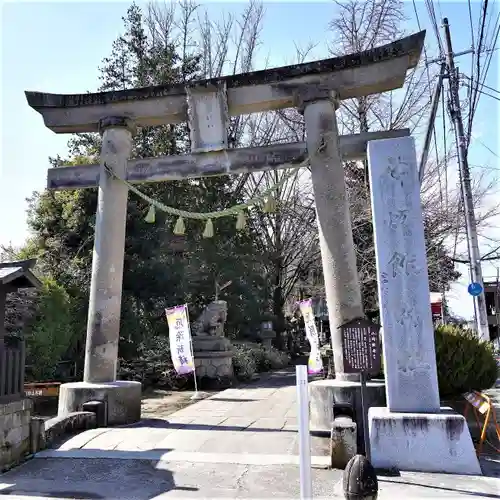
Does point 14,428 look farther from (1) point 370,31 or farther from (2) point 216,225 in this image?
(1) point 370,31

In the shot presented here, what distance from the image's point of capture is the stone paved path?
4.83m

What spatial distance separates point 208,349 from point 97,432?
8025mm

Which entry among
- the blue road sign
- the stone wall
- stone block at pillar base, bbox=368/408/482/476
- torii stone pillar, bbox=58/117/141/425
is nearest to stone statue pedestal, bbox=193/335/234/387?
torii stone pillar, bbox=58/117/141/425

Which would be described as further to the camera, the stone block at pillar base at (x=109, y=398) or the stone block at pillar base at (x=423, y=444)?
the stone block at pillar base at (x=109, y=398)

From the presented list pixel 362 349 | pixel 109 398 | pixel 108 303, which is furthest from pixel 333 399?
pixel 108 303

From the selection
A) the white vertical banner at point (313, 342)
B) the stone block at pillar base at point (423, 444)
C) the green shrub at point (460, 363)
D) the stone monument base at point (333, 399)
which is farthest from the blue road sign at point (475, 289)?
the stone block at pillar base at point (423, 444)

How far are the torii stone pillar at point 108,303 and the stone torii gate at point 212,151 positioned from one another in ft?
0.06

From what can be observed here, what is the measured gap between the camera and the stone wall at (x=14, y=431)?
228 inches

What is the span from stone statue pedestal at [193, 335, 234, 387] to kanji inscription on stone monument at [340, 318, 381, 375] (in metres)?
10.2

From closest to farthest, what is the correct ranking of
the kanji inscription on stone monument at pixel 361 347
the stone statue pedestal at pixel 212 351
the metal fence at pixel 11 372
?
the kanji inscription on stone monument at pixel 361 347 < the metal fence at pixel 11 372 < the stone statue pedestal at pixel 212 351

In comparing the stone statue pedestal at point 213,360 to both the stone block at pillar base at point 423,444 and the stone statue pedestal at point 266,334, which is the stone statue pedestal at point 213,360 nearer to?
the stone statue pedestal at point 266,334

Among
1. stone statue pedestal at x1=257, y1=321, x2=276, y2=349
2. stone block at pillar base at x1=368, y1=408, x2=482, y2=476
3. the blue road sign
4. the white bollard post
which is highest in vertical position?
the blue road sign

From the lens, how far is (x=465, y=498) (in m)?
4.45

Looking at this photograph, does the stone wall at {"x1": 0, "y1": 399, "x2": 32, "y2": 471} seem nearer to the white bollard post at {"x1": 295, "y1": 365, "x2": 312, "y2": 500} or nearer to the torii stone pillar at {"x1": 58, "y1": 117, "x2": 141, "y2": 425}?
the torii stone pillar at {"x1": 58, "y1": 117, "x2": 141, "y2": 425}
